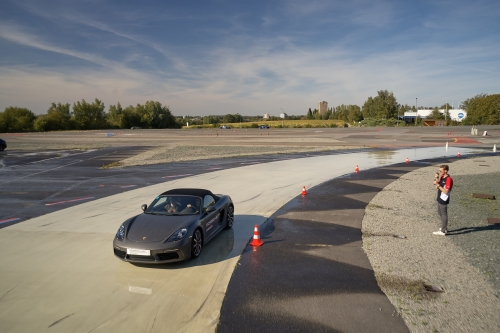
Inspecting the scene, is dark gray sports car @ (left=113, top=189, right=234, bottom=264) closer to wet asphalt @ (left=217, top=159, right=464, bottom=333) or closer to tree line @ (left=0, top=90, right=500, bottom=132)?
wet asphalt @ (left=217, top=159, right=464, bottom=333)

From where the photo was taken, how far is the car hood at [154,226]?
23.3ft

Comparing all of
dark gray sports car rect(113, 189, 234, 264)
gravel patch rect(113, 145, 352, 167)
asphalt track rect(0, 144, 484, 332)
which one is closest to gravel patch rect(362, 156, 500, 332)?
asphalt track rect(0, 144, 484, 332)

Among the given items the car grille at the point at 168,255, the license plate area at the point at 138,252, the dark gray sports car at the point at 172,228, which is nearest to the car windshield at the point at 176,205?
the dark gray sports car at the point at 172,228

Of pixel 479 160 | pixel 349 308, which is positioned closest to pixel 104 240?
pixel 349 308

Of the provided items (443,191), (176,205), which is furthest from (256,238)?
(443,191)

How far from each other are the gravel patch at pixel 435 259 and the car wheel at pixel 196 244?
12.0 ft

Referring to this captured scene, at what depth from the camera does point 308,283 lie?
6387mm

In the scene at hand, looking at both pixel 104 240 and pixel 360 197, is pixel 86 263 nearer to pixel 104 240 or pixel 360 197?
pixel 104 240

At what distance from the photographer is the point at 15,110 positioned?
100m

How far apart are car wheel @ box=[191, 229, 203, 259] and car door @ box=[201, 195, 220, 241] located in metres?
0.32

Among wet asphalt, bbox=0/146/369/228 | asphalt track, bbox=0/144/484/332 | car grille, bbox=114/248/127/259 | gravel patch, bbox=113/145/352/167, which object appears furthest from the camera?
gravel patch, bbox=113/145/352/167

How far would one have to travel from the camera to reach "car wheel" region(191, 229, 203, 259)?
744cm

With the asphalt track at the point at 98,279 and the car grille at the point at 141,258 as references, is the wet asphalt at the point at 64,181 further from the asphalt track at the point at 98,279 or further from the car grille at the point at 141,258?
the car grille at the point at 141,258

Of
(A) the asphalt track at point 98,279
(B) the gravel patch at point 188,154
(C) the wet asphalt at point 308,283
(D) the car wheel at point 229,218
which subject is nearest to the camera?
(C) the wet asphalt at point 308,283
